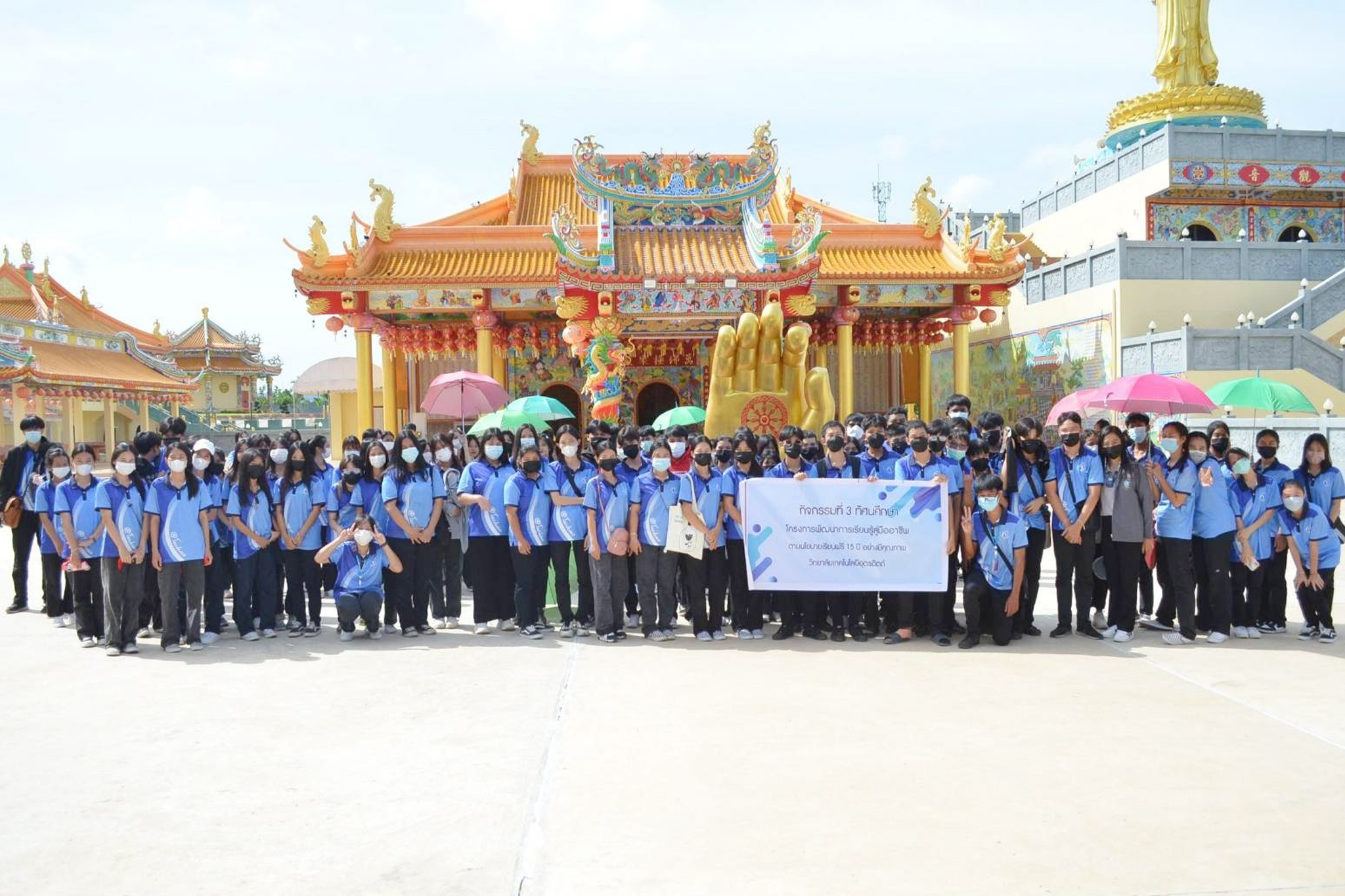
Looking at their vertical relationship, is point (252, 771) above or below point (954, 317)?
below

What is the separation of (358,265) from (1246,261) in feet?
50.7

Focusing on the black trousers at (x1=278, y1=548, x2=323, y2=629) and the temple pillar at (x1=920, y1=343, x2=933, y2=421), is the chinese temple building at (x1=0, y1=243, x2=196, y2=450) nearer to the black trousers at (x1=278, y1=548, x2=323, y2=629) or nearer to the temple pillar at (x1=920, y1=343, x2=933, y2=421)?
the temple pillar at (x1=920, y1=343, x2=933, y2=421)

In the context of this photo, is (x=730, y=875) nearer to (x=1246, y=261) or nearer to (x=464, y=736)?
(x=464, y=736)

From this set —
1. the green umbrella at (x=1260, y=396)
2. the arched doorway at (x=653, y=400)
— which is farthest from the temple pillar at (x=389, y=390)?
the green umbrella at (x=1260, y=396)

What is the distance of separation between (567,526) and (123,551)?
9.76 ft

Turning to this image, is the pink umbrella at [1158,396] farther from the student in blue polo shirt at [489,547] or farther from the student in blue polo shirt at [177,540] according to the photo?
the student in blue polo shirt at [177,540]

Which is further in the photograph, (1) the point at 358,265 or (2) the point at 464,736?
(1) the point at 358,265

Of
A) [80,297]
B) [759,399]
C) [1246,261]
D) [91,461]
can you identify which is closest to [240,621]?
[91,461]

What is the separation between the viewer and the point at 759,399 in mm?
11273

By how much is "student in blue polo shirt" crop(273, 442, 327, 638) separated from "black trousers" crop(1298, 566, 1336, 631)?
22.8 feet

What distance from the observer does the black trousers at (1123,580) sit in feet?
22.8

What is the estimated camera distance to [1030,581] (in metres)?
7.25

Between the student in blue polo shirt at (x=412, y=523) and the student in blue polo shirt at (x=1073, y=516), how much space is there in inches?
160

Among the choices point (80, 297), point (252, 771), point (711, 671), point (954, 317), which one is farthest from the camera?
point (80, 297)
